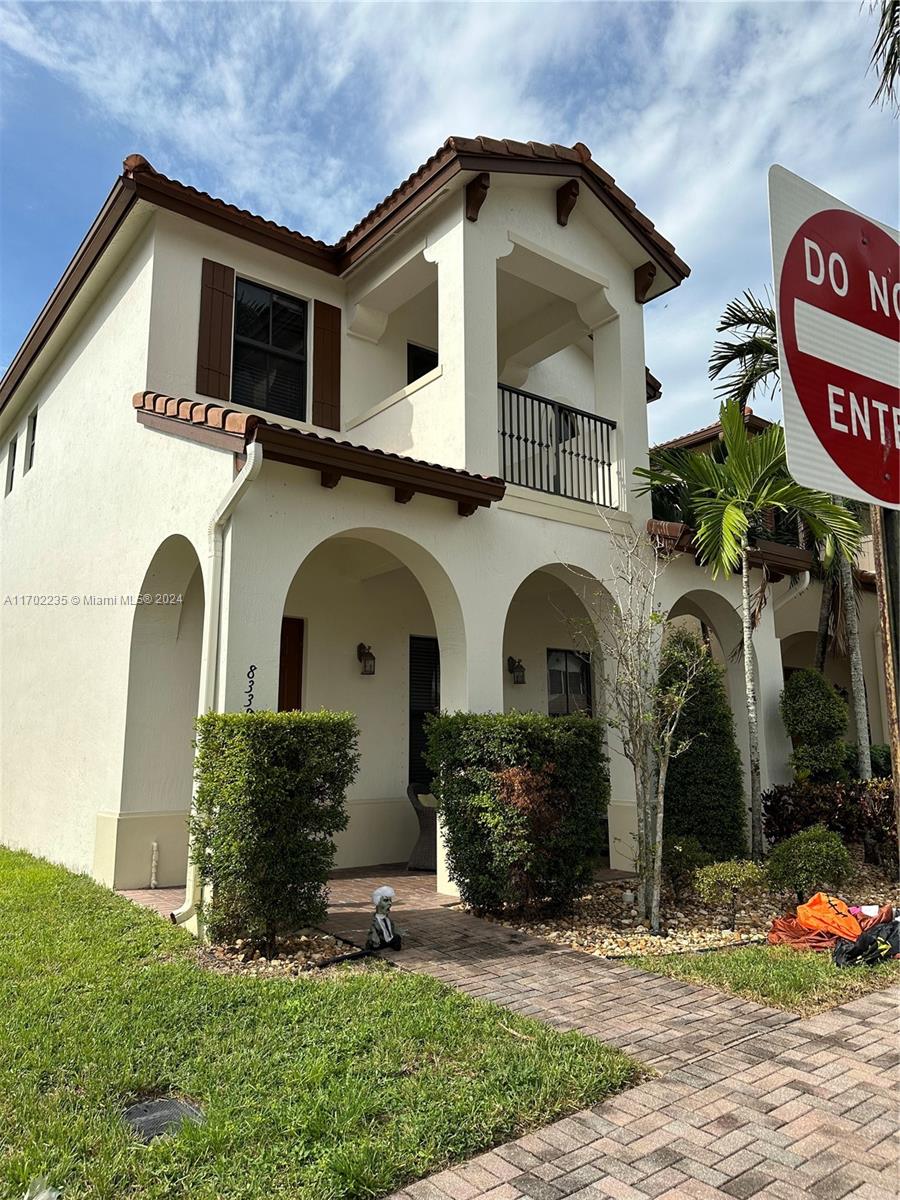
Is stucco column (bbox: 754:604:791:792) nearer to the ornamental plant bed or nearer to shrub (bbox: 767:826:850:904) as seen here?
the ornamental plant bed

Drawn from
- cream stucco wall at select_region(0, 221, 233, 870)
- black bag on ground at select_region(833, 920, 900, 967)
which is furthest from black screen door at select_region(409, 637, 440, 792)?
black bag on ground at select_region(833, 920, 900, 967)

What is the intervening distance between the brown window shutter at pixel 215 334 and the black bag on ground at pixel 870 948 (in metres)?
8.30

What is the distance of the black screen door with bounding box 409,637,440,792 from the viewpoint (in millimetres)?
10609

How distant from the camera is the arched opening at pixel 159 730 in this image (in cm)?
816

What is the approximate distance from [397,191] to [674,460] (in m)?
4.67

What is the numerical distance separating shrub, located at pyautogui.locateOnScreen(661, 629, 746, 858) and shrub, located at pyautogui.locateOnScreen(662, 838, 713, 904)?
2.20 feet

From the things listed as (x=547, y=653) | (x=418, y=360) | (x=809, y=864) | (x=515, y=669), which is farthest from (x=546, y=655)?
(x=809, y=864)

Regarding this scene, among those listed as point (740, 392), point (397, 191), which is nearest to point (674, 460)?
point (740, 392)

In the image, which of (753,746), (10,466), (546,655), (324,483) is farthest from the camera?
(10,466)

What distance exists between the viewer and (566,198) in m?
10.1

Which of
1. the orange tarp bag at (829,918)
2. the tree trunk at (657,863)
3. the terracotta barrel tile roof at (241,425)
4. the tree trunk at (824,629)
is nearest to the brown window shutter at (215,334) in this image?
the terracotta barrel tile roof at (241,425)

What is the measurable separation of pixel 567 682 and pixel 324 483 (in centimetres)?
691

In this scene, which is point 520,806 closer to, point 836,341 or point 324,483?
point 324,483

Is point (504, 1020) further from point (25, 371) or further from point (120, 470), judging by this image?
point (25, 371)
